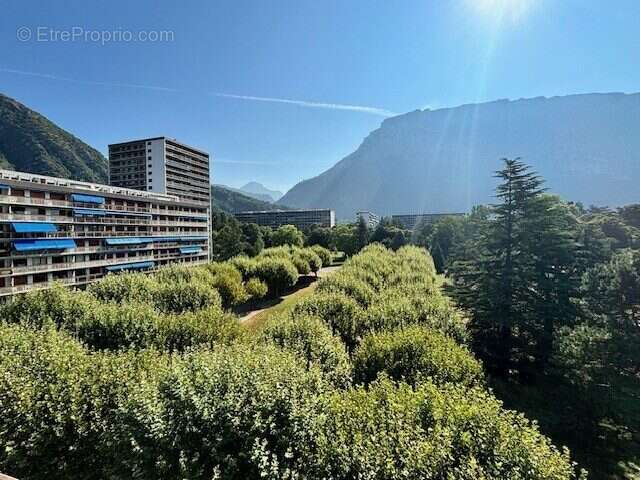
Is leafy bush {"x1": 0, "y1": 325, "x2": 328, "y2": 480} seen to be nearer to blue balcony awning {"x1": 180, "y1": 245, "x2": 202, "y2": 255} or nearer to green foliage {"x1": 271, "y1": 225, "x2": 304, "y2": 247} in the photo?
blue balcony awning {"x1": 180, "y1": 245, "x2": 202, "y2": 255}

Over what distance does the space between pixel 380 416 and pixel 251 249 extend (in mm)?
74874

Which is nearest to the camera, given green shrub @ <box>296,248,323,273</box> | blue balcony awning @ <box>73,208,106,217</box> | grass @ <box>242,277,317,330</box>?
grass @ <box>242,277,317,330</box>

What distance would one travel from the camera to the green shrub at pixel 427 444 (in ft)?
20.4

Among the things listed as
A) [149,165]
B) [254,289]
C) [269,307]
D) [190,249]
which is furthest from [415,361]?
[149,165]

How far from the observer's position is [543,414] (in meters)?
16.6

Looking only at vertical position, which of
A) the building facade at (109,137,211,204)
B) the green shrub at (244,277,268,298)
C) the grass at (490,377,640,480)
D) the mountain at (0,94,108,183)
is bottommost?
the grass at (490,377,640,480)

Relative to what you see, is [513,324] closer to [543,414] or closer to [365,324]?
[543,414]

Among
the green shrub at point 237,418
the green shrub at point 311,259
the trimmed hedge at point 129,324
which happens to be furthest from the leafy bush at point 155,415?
the green shrub at point 311,259

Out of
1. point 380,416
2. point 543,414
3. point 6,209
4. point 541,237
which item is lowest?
point 543,414

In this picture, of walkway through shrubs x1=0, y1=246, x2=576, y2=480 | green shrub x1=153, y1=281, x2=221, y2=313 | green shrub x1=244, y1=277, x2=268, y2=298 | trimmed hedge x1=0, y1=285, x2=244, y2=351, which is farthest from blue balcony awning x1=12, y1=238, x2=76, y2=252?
walkway through shrubs x1=0, y1=246, x2=576, y2=480

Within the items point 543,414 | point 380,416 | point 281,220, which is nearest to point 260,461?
point 380,416

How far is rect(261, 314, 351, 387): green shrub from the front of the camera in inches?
470

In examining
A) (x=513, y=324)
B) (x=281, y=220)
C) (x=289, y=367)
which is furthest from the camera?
(x=281, y=220)

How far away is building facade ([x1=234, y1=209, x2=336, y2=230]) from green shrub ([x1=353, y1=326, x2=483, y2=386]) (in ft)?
530
